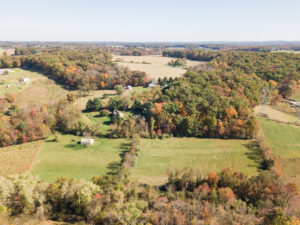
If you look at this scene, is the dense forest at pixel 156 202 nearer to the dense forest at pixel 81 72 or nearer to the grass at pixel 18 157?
the grass at pixel 18 157

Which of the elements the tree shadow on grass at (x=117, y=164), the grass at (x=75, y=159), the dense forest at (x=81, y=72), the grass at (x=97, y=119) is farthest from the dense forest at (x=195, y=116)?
the dense forest at (x=81, y=72)

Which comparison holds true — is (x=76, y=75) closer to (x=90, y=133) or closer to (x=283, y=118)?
(x=90, y=133)

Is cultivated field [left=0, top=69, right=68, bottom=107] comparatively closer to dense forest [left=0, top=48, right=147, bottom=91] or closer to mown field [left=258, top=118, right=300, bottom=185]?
dense forest [left=0, top=48, right=147, bottom=91]

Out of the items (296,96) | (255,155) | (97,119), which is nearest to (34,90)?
(97,119)

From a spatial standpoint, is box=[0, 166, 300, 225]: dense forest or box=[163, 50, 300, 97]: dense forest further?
box=[163, 50, 300, 97]: dense forest

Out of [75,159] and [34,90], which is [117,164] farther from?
[34,90]

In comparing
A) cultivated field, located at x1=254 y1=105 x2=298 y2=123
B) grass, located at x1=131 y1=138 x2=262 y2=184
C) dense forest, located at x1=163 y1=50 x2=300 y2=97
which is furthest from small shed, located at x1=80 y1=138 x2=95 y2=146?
dense forest, located at x1=163 y1=50 x2=300 y2=97
